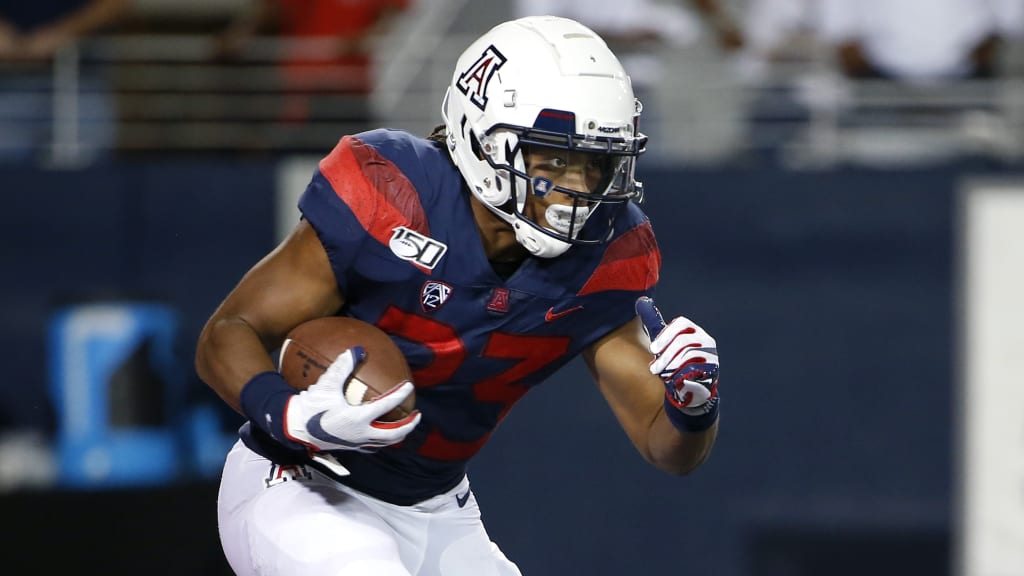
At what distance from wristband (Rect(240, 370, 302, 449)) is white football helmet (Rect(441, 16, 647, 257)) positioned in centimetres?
62

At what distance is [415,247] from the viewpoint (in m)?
3.04

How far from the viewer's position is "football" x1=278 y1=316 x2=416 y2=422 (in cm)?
274

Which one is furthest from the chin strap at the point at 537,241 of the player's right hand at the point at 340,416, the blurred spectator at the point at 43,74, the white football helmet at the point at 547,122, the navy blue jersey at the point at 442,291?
the blurred spectator at the point at 43,74

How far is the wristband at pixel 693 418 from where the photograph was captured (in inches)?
118

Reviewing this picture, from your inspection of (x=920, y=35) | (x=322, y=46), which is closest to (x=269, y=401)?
(x=322, y=46)

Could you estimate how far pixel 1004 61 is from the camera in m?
5.82

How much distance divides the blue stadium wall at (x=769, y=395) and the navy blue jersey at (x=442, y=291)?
2.57m

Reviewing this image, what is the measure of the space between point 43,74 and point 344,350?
11.1 feet

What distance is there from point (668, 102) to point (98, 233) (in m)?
2.29

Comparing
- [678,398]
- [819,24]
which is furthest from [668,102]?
[678,398]

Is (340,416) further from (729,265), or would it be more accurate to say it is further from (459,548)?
(729,265)

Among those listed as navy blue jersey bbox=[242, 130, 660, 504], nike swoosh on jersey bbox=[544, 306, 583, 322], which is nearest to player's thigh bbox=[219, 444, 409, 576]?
navy blue jersey bbox=[242, 130, 660, 504]

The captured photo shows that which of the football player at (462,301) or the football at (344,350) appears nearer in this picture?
the football at (344,350)

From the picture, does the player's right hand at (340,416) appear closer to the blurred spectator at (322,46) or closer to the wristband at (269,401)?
the wristband at (269,401)
